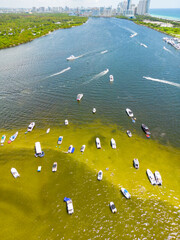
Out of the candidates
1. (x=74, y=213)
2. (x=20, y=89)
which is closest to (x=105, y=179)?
(x=74, y=213)

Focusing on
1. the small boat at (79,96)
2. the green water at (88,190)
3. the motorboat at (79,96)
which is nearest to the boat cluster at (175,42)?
the small boat at (79,96)

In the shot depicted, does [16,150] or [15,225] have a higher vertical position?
[16,150]

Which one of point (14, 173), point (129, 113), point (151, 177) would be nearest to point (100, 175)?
point (151, 177)

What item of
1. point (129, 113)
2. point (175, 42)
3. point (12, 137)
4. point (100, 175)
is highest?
point (175, 42)

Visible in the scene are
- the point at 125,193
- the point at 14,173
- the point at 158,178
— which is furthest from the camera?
the point at 14,173

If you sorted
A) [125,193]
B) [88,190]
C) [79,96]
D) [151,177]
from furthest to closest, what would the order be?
[79,96], [151,177], [88,190], [125,193]

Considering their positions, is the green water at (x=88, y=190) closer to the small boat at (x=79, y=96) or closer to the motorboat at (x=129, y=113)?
the motorboat at (x=129, y=113)

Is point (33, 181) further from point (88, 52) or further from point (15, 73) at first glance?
point (88, 52)

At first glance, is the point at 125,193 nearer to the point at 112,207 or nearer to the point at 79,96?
the point at 112,207

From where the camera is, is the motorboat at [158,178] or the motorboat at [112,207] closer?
the motorboat at [112,207]
